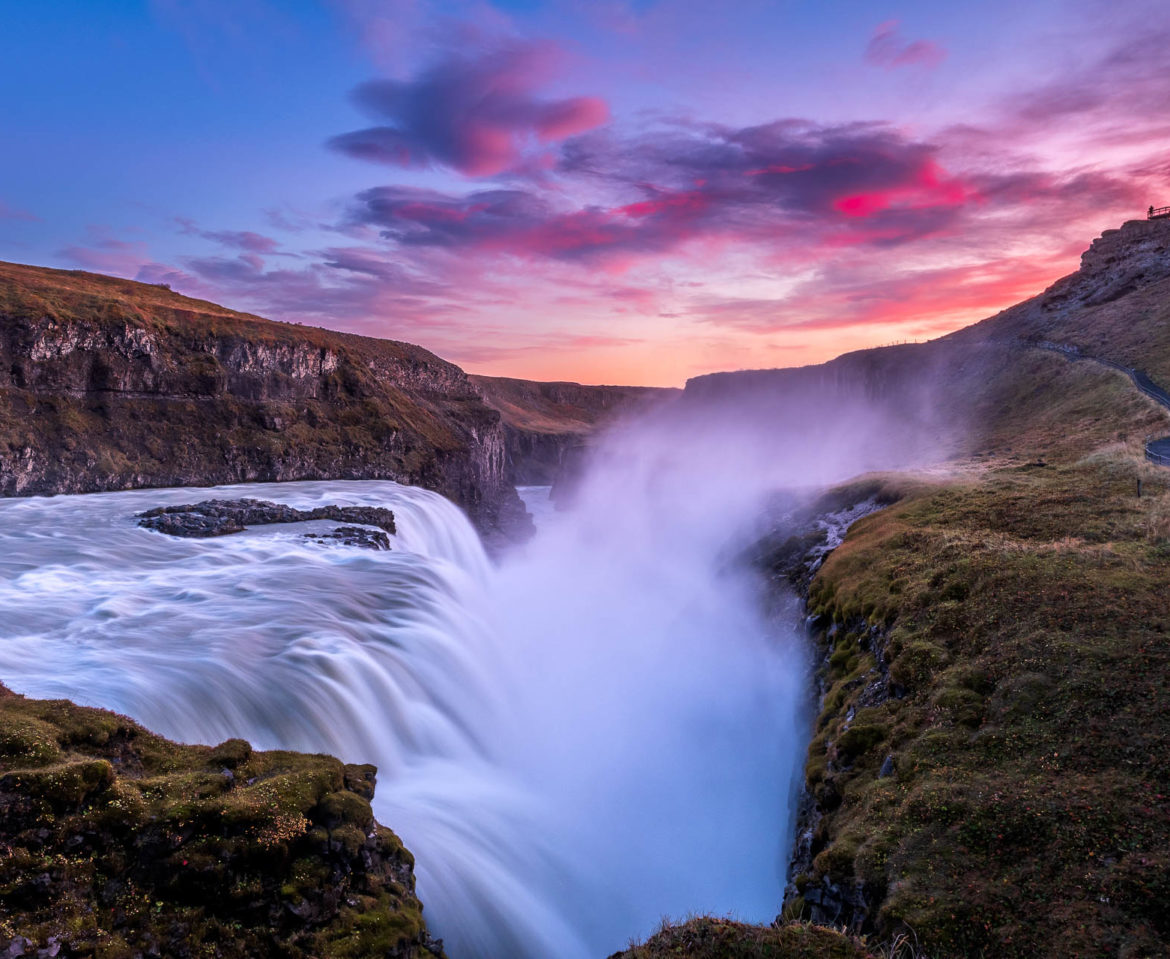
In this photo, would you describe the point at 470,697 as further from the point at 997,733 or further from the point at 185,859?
the point at 997,733

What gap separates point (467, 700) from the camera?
24.5 m

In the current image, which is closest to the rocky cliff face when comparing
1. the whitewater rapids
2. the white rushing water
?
the whitewater rapids

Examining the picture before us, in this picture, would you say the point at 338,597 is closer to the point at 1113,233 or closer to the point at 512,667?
the point at 512,667

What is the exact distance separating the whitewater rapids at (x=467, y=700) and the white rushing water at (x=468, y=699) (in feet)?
0.30

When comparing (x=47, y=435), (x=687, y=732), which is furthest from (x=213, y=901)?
(x=47, y=435)

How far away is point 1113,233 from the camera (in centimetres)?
9831

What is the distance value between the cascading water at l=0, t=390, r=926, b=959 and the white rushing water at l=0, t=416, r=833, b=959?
0.10 m

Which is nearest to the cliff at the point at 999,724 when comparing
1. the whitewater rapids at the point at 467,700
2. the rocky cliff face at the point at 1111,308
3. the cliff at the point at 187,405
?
the whitewater rapids at the point at 467,700

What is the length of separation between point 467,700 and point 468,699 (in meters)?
0.11

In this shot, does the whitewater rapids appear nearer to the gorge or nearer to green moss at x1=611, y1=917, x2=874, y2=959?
the gorge

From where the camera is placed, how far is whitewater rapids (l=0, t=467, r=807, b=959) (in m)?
16.6

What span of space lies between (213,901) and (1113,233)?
13003 cm

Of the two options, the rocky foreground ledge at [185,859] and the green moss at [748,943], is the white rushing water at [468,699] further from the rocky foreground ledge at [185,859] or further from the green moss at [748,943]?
the green moss at [748,943]

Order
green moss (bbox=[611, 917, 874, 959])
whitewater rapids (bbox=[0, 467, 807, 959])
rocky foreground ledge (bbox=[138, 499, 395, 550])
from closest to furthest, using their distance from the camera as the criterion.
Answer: green moss (bbox=[611, 917, 874, 959]), whitewater rapids (bbox=[0, 467, 807, 959]), rocky foreground ledge (bbox=[138, 499, 395, 550])
